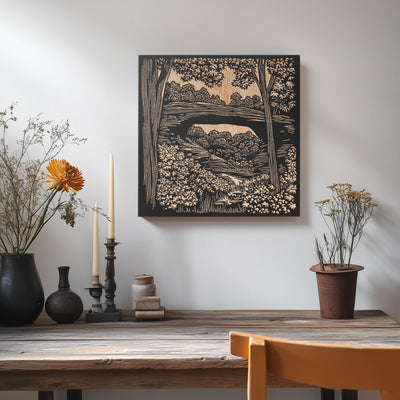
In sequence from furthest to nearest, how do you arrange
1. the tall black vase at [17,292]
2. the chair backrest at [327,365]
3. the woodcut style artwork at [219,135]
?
1. the woodcut style artwork at [219,135]
2. the tall black vase at [17,292]
3. the chair backrest at [327,365]

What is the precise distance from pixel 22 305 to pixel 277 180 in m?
1.07

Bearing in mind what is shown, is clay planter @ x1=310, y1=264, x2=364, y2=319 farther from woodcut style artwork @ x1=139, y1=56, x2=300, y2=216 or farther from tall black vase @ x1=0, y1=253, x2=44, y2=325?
tall black vase @ x1=0, y1=253, x2=44, y2=325

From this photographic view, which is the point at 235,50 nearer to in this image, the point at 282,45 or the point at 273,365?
the point at 282,45

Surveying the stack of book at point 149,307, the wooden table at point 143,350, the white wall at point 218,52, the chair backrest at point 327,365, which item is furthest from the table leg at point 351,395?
the chair backrest at point 327,365

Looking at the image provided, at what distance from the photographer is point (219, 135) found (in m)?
1.96

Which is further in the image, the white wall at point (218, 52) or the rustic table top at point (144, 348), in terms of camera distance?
the white wall at point (218, 52)

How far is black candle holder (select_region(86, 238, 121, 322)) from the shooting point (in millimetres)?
1744

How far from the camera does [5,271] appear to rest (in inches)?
65.8

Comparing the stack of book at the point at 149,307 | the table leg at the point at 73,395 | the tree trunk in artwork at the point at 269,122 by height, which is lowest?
the table leg at the point at 73,395

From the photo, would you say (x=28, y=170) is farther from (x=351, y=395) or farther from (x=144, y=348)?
(x=351, y=395)

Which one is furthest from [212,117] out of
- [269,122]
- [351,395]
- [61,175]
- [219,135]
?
[351,395]

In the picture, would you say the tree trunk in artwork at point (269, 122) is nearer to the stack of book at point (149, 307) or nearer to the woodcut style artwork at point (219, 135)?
the woodcut style artwork at point (219, 135)

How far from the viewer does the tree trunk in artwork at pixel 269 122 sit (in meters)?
1.96

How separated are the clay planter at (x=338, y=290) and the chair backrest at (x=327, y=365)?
93cm
